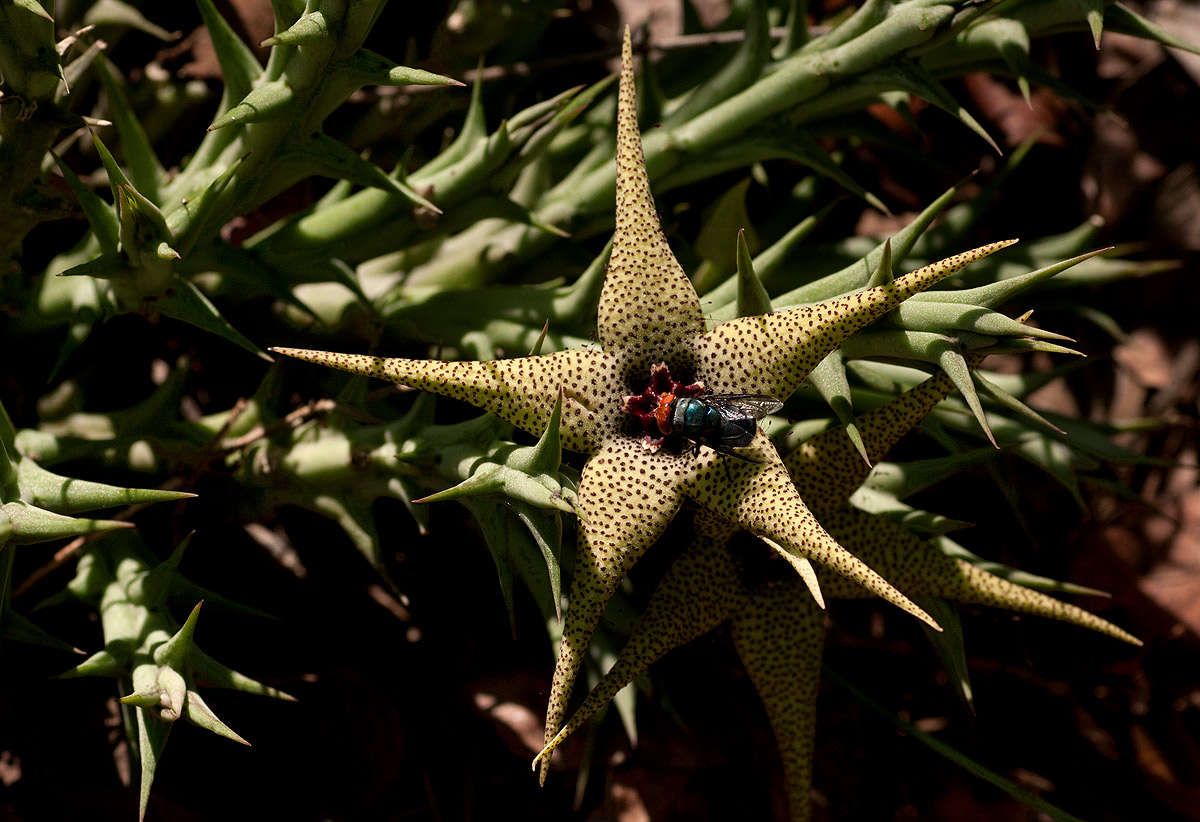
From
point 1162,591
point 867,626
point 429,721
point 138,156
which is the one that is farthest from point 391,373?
point 1162,591

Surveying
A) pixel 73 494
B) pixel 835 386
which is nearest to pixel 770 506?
pixel 835 386

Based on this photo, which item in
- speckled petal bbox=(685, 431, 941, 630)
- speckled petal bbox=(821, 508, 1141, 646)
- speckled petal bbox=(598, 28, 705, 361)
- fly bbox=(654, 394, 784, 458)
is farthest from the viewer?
speckled petal bbox=(821, 508, 1141, 646)

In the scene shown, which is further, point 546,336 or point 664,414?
point 546,336

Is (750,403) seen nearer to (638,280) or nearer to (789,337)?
(789,337)

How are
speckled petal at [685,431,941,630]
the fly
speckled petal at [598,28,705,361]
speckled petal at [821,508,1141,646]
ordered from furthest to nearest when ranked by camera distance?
1. speckled petal at [821,508,1141,646]
2. speckled petal at [598,28,705,361]
3. the fly
4. speckled petal at [685,431,941,630]

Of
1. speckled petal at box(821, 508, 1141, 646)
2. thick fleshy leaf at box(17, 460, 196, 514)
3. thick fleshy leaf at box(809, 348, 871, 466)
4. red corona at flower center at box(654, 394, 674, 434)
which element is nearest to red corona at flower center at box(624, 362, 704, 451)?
red corona at flower center at box(654, 394, 674, 434)

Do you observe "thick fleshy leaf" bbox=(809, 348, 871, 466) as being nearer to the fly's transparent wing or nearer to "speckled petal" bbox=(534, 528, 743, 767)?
the fly's transparent wing

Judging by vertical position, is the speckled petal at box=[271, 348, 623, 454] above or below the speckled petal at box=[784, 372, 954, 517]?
A: above
